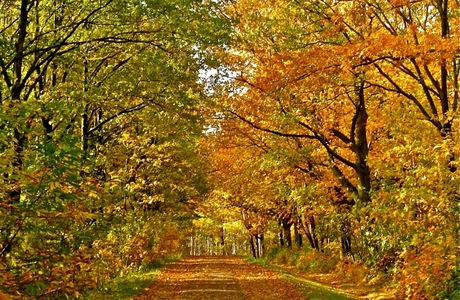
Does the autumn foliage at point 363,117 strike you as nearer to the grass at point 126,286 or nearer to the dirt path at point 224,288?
the dirt path at point 224,288

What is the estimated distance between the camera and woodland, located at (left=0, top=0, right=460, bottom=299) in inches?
236

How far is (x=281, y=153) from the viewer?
1873 centimetres

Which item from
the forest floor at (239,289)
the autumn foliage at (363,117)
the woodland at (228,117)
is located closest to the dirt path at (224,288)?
the forest floor at (239,289)

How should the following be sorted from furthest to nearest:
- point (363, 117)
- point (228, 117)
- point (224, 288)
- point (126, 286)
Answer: point (228, 117)
point (363, 117)
point (224, 288)
point (126, 286)

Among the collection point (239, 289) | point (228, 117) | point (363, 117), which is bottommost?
point (239, 289)

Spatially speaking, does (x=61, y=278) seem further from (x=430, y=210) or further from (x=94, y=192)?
(x=430, y=210)

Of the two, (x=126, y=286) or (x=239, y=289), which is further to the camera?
(x=239, y=289)

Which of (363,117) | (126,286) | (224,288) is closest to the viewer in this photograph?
(126,286)

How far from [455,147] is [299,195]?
10.1 m

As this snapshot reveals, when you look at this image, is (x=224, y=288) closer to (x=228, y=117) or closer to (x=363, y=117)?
(x=228, y=117)

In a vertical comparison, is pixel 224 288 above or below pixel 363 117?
below

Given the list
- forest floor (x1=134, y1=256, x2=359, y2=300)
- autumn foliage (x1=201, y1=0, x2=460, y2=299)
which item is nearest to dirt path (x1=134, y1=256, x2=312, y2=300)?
forest floor (x1=134, y1=256, x2=359, y2=300)

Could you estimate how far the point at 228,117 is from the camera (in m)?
20.5

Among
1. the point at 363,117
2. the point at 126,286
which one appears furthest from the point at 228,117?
the point at 126,286
